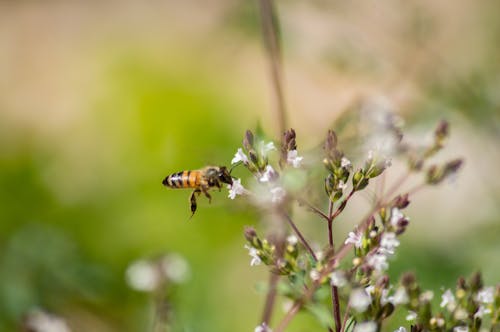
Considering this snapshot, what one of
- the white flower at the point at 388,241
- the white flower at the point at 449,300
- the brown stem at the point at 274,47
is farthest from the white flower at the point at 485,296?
the brown stem at the point at 274,47

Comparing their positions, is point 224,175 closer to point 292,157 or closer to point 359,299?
point 292,157

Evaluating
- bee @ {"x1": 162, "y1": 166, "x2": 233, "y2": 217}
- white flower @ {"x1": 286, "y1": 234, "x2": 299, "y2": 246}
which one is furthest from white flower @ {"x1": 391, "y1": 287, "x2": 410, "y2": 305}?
bee @ {"x1": 162, "y1": 166, "x2": 233, "y2": 217}

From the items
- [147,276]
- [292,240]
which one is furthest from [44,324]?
[292,240]

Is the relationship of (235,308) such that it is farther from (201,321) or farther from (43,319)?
(43,319)

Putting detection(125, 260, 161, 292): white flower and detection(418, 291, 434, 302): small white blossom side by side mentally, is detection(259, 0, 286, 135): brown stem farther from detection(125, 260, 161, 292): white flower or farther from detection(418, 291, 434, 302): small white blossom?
detection(418, 291, 434, 302): small white blossom

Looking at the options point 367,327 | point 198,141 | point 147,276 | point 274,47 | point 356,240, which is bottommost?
point 367,327

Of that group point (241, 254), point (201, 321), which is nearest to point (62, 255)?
point (201, 321)
